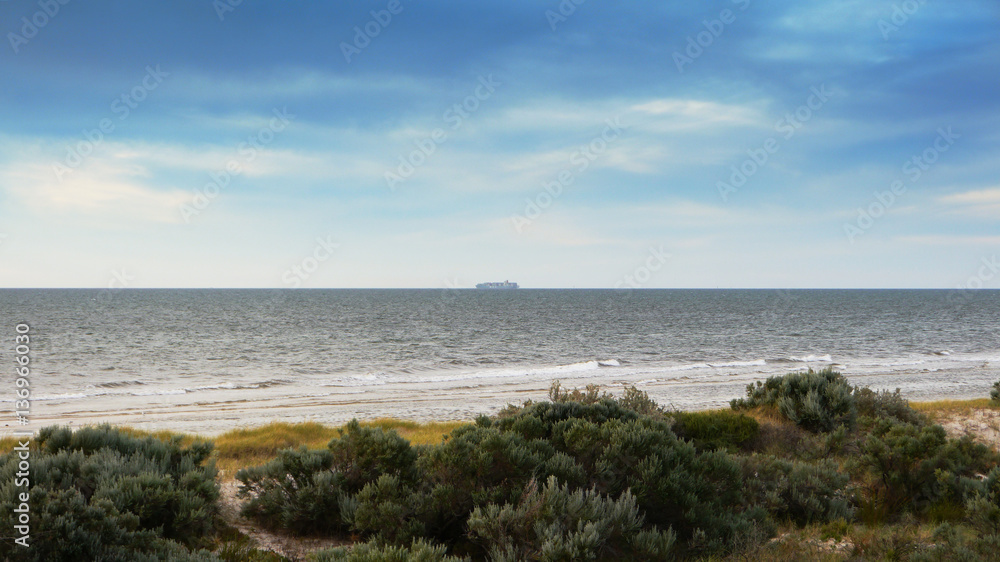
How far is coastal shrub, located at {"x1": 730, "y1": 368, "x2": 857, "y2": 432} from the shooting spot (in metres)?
13.0

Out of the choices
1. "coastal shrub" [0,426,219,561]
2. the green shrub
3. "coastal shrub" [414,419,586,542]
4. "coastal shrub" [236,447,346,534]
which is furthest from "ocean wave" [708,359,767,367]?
"coastal shrub" [0,426,219,561]

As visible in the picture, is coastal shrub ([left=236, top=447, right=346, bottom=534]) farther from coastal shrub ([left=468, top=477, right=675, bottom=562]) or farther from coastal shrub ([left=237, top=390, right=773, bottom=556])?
coastal shrub ([left=468, top=477, right=675, bottom=562])

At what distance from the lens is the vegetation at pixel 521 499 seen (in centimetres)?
498

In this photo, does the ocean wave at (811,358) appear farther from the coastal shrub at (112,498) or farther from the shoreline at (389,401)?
the coastal shrub at (112,498)

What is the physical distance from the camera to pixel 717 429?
11.6 metres

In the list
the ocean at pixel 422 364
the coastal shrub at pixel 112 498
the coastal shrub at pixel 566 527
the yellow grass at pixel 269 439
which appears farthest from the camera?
the ocean at pixel 422 364

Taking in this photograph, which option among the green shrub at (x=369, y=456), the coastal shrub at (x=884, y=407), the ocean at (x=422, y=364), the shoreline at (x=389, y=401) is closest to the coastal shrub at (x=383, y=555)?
the green shrub at (x=369, y=456)

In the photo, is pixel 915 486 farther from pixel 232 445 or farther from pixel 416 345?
pixel 416 345

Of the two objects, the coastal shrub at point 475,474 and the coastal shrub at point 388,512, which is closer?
the coastal shrub at point 388,512

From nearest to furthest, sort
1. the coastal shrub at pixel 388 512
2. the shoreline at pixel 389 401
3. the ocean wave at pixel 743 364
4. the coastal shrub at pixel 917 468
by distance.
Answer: the coastal shrub at pixel 388 512
the coastal shrub at pixel 917 468
the shoreline at pixel 389 401
the ocean wave at pixel 743 364

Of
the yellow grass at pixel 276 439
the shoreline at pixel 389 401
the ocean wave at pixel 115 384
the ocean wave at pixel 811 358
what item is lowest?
the ocean wave at pixel 115 384

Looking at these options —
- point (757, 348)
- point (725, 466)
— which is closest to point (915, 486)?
point (725, 466)

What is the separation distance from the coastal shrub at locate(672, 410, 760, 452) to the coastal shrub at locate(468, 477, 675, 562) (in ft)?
18.5

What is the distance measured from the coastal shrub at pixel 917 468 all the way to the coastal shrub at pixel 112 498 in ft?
27.5
